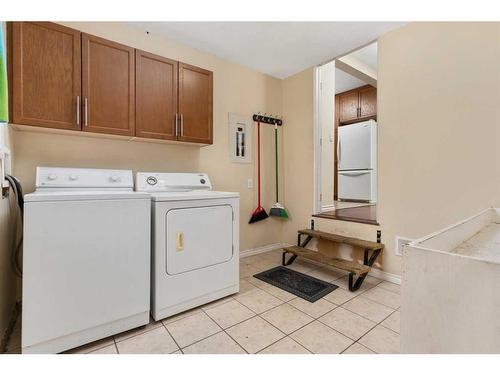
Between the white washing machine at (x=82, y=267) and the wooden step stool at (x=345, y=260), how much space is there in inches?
64.8

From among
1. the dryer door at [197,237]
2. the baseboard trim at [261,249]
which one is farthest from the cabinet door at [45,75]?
the baseboard trim at [261,249]

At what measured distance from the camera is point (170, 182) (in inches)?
89.4

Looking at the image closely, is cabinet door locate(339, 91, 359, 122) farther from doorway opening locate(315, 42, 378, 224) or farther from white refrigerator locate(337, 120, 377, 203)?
white refrigerator locate(337, 120, 377, 203)

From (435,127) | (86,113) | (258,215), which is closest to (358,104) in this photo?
(435,127)

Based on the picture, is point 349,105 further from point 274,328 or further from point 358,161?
point 274,328

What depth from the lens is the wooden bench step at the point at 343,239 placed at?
2375mm

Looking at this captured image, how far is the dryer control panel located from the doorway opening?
1534 mm

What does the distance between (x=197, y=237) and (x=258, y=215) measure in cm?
147

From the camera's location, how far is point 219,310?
1.84m

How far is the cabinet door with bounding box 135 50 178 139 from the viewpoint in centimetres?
204

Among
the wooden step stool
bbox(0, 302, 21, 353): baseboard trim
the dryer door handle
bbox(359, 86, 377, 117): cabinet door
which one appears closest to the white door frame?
the wooden step stool

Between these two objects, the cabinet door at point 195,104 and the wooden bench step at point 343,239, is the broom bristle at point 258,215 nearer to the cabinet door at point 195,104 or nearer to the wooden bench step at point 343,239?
the wooden bench step at point 343,239
